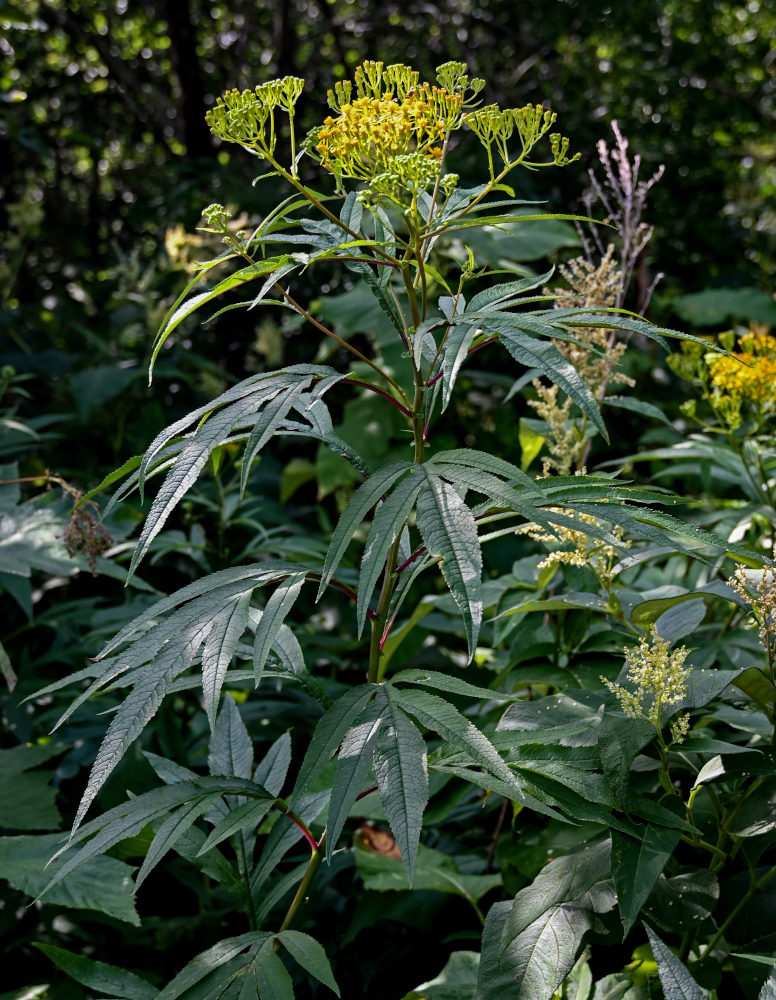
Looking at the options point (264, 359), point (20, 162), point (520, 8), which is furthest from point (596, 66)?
point (20, 162)

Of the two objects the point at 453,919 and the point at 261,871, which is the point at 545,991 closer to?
the point at 261,871

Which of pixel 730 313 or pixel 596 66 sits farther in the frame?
pixel 596 66

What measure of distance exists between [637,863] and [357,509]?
20.5 inches

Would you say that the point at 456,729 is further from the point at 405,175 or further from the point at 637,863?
the point at 405,175

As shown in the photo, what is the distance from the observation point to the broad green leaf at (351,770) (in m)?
0.91

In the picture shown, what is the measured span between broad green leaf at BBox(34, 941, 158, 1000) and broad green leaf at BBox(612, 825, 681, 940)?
61 centimetres

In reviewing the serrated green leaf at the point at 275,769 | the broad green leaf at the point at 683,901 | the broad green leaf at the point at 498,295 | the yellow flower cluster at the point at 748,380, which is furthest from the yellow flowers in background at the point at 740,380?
the serrated green leaf at the point at 275,769

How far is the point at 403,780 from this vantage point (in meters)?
0.92

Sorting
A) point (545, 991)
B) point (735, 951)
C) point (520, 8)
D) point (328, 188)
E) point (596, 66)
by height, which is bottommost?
point (735, 951)

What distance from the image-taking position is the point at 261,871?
1311 mm

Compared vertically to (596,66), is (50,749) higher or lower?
lower

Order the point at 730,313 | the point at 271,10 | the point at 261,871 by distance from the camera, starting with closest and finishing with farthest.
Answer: the point at 261,871 → the point at 730,313 → the point at 271,10

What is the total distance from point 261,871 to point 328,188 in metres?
3.23

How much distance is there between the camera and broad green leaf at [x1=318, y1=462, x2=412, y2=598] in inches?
37.1
